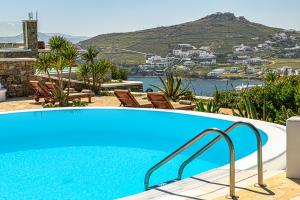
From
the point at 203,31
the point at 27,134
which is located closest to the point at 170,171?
the point at 27,134

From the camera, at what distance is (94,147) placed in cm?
1108

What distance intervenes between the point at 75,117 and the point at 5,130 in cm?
197

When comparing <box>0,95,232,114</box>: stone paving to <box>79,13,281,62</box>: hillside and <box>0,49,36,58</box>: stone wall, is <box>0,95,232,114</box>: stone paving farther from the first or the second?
<box>79,13,281,62</box>: hillside

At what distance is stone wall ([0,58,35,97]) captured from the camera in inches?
755

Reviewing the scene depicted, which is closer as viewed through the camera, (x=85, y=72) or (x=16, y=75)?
(x=16, y=75)

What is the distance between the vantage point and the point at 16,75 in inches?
765

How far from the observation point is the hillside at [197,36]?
3849 inches

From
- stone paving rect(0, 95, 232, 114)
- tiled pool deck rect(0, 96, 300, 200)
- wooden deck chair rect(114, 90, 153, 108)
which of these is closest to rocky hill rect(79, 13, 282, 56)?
stone paving rect(0, 95, 232, 114)

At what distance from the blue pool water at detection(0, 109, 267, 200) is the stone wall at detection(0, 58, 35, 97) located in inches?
256

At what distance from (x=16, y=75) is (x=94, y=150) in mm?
9949

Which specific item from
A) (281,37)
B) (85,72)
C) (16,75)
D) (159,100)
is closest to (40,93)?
(16,75)

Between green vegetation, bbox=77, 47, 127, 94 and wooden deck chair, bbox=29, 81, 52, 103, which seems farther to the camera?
green vegetation, bbox=77, 47, 127, 94

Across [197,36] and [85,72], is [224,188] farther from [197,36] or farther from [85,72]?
[197,36]

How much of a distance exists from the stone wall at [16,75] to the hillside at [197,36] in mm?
71203
